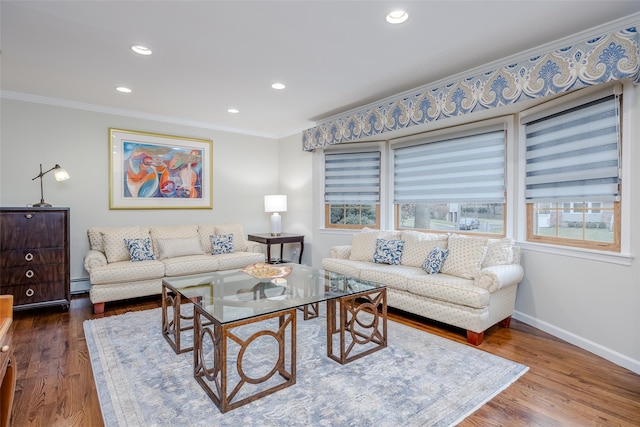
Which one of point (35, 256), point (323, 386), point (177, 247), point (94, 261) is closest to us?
point (323, 386)

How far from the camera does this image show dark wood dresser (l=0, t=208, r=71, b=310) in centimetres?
334

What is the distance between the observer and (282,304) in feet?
7.44

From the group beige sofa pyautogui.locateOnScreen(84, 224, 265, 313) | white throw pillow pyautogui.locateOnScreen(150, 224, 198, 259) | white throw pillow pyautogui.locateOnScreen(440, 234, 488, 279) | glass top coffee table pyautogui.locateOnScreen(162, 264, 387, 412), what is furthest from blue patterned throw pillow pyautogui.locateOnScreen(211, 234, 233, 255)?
white throw pillow pyautogui.locateOnScreen(440, 234, 488, 279)

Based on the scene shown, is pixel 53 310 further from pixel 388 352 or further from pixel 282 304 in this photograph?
pixel 388 352

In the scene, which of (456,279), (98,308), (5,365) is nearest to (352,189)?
(456,279)

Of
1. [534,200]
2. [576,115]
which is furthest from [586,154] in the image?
[534,200]

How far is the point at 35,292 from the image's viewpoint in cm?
348

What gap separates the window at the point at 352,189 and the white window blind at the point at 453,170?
1.13ft

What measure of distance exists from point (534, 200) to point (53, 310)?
519cm

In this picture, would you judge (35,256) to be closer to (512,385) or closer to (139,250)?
(139,250)

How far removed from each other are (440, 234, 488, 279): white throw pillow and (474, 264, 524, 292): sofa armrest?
220 millimetres

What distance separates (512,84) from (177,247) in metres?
4.12

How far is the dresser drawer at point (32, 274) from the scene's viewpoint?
3322 mm

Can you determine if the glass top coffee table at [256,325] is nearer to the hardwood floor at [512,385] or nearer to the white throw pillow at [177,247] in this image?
the hardwood floor at [512,385]
